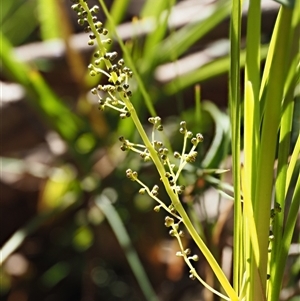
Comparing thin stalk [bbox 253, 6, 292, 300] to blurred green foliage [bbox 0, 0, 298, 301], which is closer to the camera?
thin stalk [bbox 253, 6, 292, 300]

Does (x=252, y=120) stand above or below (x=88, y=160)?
above

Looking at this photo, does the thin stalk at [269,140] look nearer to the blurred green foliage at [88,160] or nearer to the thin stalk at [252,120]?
the thin stalk at [252,120]

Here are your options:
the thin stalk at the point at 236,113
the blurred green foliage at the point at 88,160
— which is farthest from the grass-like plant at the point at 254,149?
the blurred green foliage at the point at 88,160

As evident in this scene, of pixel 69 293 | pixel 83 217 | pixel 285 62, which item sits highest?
pixel 285 62

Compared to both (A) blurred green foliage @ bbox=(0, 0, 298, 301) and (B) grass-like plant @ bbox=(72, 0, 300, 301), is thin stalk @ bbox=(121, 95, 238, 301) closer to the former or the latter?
(B) grass-like plant @ bbox=(72, 0, 300, 301)

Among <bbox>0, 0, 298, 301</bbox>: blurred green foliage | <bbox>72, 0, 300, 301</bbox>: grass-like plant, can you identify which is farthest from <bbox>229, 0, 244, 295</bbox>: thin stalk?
<bbox>0, 0, 298, 301</bbox>: blurred green foliage

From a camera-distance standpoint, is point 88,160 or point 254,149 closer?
point 254,149

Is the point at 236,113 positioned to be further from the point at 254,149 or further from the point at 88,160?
the point at 88,160

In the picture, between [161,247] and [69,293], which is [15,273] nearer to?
[69,293]

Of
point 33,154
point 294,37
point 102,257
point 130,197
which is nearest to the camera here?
point 294,37

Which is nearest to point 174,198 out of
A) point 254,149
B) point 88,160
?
point 254,149

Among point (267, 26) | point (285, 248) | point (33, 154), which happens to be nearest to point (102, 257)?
point (33, 154)
